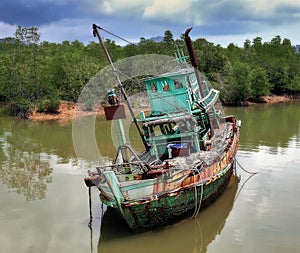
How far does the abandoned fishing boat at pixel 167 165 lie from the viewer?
10.2 m

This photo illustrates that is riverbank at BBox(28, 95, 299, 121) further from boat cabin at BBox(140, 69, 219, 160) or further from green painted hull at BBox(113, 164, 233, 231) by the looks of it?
green painted hull at BBox(113, 164, 233, 231)

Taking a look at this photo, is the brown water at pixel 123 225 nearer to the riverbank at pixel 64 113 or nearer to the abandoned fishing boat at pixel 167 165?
the abandoned fishing boat at pixel 167 165

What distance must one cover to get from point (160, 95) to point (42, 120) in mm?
25890

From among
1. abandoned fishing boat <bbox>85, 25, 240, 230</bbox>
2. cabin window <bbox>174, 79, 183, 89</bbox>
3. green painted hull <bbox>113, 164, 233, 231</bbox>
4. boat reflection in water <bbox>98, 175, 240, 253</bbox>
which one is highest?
cabin window <bbox>174, 79, 183, 89</bbox>

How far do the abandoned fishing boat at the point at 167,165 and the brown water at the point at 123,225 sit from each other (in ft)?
2.17

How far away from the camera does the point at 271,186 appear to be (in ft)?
48.9

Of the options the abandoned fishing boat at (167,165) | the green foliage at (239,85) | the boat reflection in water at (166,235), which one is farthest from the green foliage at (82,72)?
the boat reflection in water at (166,235)

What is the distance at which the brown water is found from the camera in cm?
1033

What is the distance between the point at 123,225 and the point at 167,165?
2.33 m

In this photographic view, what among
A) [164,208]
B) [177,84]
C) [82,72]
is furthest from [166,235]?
[82,72]

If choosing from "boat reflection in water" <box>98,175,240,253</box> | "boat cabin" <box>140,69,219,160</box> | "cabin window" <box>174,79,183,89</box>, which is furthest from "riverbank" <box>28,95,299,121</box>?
"boat reflection in water" <box>98,175,240,253</box>

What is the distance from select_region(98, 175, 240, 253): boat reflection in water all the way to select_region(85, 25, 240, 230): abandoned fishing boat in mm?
331

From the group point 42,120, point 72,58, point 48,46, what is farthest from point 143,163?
point 48,46

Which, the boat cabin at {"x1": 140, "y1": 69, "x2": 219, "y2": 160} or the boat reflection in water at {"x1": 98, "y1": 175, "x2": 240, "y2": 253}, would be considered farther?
the boat cabin at {"x1": 140, "y1": 69, "x2": 219, "y2": 160}
